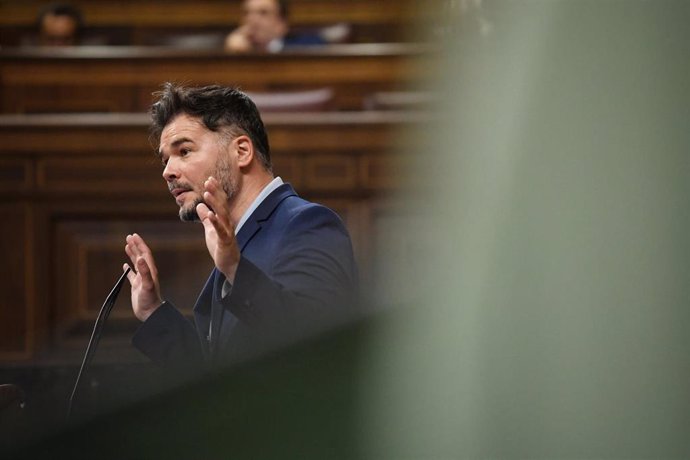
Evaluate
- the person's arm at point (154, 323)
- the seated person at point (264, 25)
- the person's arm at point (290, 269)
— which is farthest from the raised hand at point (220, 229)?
the seated person at point (264, 25)

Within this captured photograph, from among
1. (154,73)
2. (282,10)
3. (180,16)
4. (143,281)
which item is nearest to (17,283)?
(154,73)

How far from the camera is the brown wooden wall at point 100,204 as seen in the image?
3.41 m

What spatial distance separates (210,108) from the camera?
1.43 m

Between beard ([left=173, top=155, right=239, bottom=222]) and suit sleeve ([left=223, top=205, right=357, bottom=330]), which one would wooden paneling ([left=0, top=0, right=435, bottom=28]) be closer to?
beard ([left=173, top=155, right=239, bottom=222])

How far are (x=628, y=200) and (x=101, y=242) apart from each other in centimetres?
308

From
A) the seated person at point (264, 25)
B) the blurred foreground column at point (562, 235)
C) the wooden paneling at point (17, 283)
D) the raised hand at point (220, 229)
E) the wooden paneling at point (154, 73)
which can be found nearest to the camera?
the blurred foreground column at point (562, 235)

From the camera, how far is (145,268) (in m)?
1.29

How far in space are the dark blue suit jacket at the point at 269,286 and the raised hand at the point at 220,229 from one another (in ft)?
0.05

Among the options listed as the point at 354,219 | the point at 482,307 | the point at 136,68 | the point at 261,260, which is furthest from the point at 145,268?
the point at 136,68

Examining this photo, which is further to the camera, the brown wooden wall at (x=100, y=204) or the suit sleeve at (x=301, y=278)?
the brown wooden wall at (x=100, y=204)

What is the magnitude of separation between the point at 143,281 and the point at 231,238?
31cm

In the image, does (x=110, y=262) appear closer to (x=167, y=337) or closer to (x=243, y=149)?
(x=243, y=149)

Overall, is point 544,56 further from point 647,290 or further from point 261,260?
point 261,260

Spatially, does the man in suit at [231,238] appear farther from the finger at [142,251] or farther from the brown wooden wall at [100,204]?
the brown wooden wall at [100,204]
